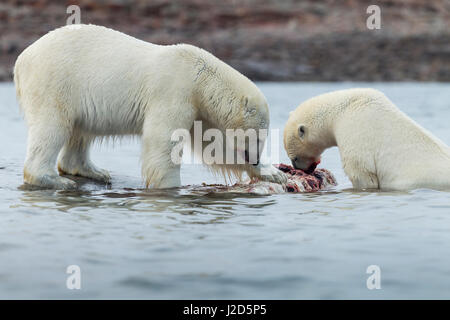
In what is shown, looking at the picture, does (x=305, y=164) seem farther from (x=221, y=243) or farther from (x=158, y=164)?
(x=221, y=243)

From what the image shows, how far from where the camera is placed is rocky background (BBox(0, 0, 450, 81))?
154 feet

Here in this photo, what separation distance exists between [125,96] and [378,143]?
2755mm

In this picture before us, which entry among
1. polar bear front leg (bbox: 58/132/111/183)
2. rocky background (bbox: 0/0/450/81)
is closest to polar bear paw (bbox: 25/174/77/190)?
polar bear front leg (bbox: 58/132/111/183)

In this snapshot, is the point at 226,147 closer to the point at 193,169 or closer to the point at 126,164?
the point at 193,169

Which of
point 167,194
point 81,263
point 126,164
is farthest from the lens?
point 126,164

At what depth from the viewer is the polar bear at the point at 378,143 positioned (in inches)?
294

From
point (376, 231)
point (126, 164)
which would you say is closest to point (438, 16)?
point (126, 164)

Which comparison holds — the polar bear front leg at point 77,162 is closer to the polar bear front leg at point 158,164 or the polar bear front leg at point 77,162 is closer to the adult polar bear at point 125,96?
the adult polar bear at point 125,96

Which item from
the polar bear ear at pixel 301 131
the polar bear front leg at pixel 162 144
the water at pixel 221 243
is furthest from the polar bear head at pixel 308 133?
the polar bear front leg at pixel 162 144

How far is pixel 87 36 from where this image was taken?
25.4ft

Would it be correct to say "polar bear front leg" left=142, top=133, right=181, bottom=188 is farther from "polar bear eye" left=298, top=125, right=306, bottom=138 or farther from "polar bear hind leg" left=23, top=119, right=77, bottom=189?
"polar bear eye" left=298, top=125, right=306, bottom=138

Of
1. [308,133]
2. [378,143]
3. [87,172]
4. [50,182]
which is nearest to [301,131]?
[308,133]

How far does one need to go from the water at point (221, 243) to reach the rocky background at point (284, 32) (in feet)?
127
